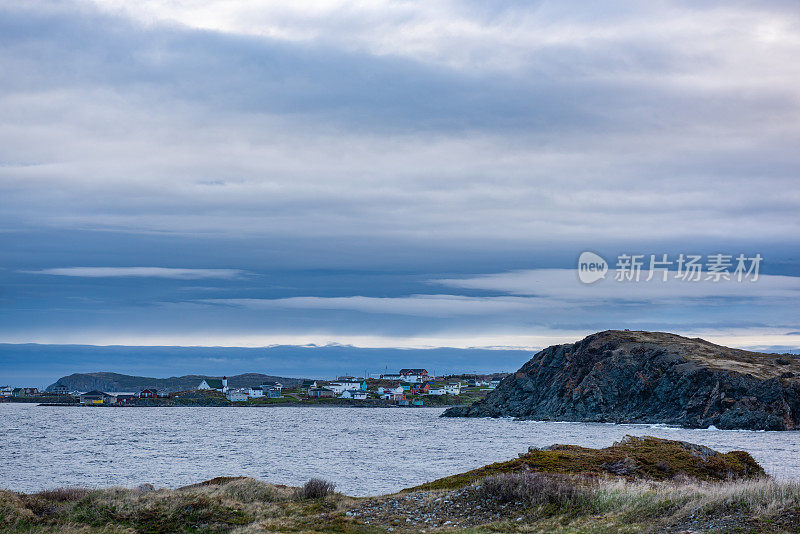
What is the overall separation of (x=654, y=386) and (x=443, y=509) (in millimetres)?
140121

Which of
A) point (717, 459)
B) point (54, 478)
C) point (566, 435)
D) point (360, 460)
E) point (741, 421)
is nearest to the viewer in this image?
point (717, 459)

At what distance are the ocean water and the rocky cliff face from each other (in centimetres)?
1374

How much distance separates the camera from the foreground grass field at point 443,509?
2575 cm

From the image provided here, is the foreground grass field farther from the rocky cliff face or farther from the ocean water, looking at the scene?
the rocky cliff face

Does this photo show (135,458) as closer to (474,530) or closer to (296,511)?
(296,511)

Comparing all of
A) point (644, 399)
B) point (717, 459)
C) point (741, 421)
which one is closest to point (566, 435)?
point (741, 421)

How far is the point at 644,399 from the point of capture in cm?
15950

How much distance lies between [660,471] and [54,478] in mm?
47810

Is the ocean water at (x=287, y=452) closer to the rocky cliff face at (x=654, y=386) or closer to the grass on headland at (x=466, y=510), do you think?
the rocky cliff face at (x=654, y=386)

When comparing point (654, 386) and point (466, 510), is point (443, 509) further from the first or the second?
point (654, 386)

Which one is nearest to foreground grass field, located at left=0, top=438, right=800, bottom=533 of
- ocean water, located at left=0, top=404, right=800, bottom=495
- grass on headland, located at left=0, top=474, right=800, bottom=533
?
grass on headland, located at left=0, top=474, right=800, bottom=533

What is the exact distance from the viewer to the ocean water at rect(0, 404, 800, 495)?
61.7m

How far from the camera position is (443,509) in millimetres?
32188

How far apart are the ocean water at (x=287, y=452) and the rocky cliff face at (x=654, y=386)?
13.7m
